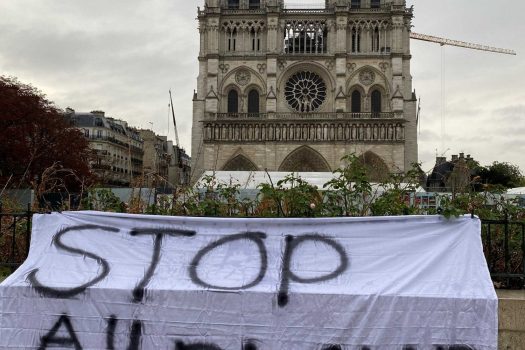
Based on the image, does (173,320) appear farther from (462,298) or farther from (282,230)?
(462,298)

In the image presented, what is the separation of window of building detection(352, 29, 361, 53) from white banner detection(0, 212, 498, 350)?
35.4m

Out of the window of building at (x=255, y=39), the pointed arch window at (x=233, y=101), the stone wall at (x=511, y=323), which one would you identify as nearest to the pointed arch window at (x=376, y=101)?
the window of building at (x=255, y=39)

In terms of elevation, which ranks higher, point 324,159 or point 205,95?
point 205,95

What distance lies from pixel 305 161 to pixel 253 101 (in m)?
5.59

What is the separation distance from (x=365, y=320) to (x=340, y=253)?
0.53 meters

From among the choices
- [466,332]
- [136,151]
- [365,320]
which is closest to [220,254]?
[365,320]

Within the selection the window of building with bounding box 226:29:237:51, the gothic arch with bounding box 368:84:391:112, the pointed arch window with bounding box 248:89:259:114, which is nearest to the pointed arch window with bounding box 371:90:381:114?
the gothic arch with bounding box 368:84:391:112

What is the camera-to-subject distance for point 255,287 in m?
3.99

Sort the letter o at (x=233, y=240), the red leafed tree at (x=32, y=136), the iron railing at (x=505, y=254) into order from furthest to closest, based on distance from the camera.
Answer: the red leafed tree at (x=32, y=136) < the iron railing at (x=505, y=254) < the letter o at (x=233, y=240)

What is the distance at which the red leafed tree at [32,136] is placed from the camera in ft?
85.8

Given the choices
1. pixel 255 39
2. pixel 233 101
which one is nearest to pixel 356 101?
pixel 255 39

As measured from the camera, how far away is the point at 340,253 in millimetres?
4137

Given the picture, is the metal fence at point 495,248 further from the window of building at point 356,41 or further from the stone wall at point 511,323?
the window of building at point 356,41

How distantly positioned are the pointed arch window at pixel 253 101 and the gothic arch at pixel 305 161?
4273 millimetres
